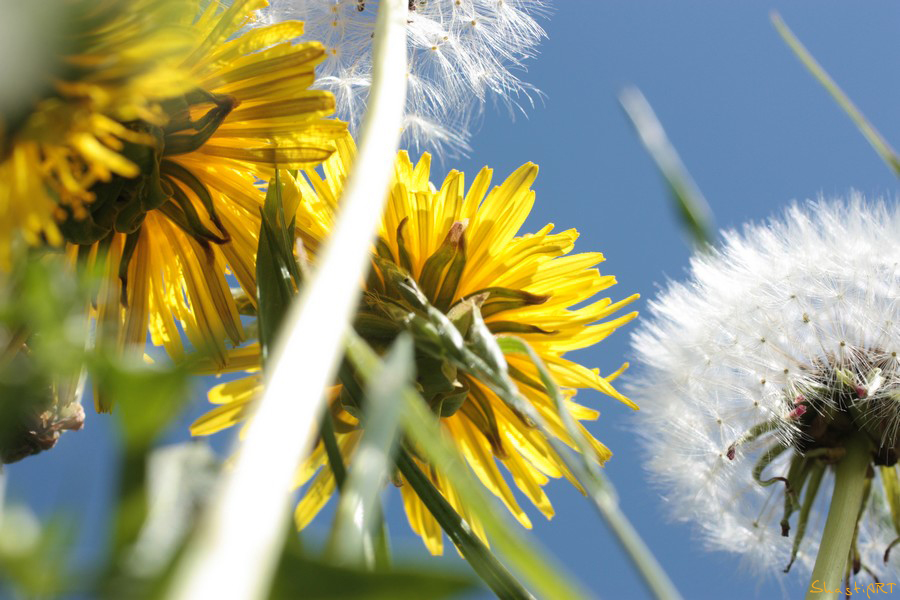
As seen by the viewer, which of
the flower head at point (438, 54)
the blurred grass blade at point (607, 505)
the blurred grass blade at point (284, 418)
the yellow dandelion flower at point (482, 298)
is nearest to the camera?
the blurred grass blade at point (284, 418)

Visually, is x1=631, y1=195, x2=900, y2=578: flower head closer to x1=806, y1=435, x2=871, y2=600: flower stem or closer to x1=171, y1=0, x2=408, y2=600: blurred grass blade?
x1=806, y1=435, x2=871, y2=600: flower stem

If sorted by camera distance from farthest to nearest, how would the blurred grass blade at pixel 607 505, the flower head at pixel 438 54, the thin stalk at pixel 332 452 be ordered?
the flower head at pixel 438 54 < the thin stalk at pixel 332 452 < the blurred grass blade at pixel 607 505

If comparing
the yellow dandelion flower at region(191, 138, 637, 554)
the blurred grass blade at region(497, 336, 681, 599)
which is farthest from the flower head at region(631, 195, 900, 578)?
the blurred grass blade at region(497, 336, 681, 599)

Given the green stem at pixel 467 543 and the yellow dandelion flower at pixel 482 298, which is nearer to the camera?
the green stem at pixel 467 543

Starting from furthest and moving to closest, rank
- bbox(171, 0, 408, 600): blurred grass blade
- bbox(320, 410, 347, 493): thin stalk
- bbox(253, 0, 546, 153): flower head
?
bbox(253, 0, 546, 153): flower head → bbox(320, 410, 347, 493): thin stalk → bbox(171, 0, 408, 600): blurred grass blade

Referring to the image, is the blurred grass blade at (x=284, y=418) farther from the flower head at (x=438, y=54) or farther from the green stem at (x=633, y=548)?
the flower head at (x=438, y=54)

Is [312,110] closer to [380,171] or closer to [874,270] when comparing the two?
[380,171]

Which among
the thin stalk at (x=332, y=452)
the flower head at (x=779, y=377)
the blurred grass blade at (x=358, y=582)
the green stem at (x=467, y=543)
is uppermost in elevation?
the flower head at (x=779, y=377)

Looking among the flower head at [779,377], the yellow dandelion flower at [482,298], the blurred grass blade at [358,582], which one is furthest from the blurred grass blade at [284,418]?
the flower head at [779,377]
